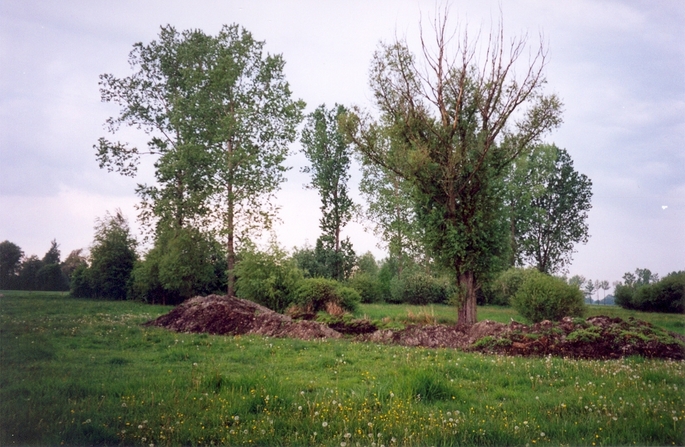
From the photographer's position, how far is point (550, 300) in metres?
17.9

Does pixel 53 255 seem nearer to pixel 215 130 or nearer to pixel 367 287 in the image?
pixel 215 130

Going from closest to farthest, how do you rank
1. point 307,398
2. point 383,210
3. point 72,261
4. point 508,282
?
point 307,398 → point 72,261 → point 508,282 → point 383,210

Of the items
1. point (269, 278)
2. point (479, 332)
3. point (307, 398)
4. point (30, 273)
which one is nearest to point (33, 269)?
point (30, 273)

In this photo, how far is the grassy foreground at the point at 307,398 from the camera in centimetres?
482

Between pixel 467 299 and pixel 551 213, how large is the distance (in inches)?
1376

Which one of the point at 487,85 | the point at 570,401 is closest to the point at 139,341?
the point at 570,401

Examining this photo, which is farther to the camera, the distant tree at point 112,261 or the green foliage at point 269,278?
the green foliage at point 269,278

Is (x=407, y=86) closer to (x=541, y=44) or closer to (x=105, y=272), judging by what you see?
(x=541, y=44)

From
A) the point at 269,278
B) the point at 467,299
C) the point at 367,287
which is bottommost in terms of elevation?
the point at 367,287

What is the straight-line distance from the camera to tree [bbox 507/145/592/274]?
46.1 metres

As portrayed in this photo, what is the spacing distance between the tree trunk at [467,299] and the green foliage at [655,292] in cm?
1523

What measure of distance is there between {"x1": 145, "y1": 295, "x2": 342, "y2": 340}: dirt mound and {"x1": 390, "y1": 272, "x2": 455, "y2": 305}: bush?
75.6ft

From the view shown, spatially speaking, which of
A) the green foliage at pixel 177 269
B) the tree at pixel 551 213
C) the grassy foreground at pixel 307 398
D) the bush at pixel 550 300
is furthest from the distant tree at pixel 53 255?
the tree at pixel 551 213

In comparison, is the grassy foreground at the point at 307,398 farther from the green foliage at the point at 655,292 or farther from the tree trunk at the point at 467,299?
the green foliage at the point at 655,292
